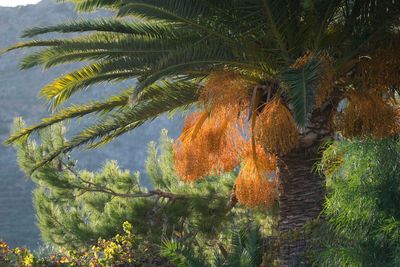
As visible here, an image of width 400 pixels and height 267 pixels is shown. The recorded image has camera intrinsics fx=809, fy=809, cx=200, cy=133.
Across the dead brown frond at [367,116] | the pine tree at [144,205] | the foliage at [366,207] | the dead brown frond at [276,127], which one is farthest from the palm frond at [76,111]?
the foliage at [366,207]

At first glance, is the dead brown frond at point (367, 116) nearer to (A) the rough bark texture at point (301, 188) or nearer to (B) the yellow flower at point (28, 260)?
(A) the rough bark texture at point (301, 188)

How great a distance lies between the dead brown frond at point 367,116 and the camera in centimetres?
838

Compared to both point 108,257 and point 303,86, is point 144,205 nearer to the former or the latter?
point 108,257

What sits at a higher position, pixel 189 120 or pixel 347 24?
pixel 347 24

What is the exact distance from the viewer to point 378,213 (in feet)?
23.6

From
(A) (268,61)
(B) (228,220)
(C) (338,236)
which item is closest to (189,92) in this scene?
(A) (268,61)

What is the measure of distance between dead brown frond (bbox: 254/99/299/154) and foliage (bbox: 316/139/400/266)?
82 cm

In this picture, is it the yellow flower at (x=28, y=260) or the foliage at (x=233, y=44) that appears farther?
the yellow flower at (x=28, y=260)

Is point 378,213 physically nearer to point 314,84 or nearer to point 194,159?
point 314,84

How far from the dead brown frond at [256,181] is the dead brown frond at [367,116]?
1.31m

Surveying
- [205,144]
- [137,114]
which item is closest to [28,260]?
[137,114]

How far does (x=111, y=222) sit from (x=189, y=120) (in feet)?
16.2

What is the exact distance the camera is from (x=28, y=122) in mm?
108000

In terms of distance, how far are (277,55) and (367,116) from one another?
1.25m
